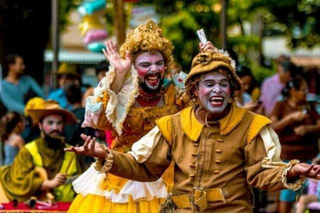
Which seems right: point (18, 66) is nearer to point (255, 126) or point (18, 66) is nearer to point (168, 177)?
point (168, 177)

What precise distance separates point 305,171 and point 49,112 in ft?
14.2

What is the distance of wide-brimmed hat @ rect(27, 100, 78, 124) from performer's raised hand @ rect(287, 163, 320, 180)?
413cm

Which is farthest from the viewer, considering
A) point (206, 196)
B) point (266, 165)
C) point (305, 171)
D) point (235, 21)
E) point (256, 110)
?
point (235, 21)

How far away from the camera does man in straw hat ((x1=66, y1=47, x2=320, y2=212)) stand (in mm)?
6418

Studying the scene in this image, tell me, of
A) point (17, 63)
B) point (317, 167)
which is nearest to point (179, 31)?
point (17, 63)

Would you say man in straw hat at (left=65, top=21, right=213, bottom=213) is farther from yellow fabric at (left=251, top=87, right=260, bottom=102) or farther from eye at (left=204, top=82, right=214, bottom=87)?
yellow fabric at (left=251, top=87, right=260, bottom=102)

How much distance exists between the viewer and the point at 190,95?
6738 millimetres

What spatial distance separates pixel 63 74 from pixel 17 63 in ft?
2.29

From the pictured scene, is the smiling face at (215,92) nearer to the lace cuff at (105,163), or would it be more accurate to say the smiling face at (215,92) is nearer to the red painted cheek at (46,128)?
the lace cuff at (105,163)

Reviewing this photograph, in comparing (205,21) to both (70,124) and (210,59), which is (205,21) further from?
(210,59)

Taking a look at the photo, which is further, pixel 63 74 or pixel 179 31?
pixel 179 31

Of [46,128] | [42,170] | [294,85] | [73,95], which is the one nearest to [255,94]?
[294,85]

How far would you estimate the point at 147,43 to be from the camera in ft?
25.3

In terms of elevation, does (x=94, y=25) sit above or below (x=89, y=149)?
above
